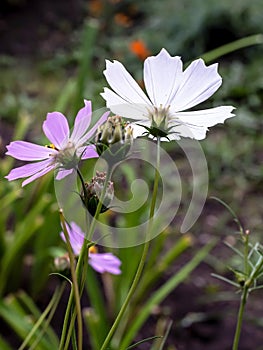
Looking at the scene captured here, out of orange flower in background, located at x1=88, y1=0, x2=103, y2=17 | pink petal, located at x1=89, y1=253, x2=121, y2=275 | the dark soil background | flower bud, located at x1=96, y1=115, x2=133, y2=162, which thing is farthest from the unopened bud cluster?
orange flower in background, located at x1=88, y1=0, x2=103, y2=17

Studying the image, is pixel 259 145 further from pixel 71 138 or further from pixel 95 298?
pixel 71 138

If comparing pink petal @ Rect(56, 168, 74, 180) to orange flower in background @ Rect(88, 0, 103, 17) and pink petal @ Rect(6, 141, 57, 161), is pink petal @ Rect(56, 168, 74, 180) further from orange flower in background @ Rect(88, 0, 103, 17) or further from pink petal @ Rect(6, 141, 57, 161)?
orange flower in background @ Rect(88, 0, 103, 17)

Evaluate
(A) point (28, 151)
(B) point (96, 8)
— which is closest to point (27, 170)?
(A) point (28, 151)

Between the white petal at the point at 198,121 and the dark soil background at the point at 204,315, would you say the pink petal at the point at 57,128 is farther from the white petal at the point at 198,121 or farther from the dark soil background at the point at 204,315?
the dark soil background at the point at 204,315

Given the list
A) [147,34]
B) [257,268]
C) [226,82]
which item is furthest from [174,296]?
[147,34]

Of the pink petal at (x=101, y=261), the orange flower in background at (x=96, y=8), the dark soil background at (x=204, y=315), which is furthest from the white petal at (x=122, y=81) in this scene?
the orange flower in background at (x=96, y=8)

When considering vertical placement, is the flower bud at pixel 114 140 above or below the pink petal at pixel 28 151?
below
